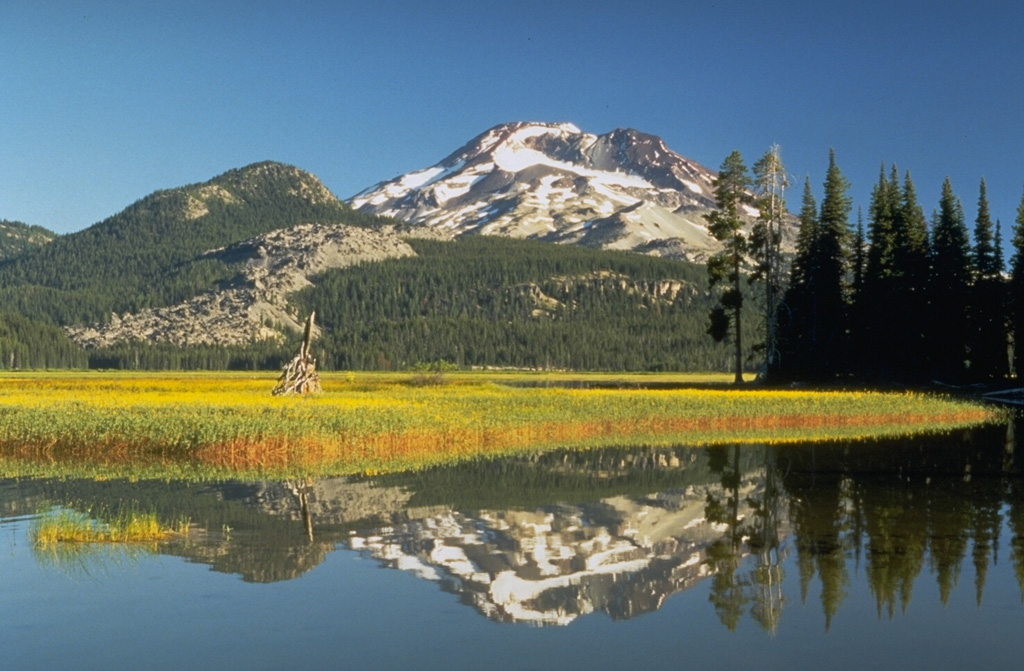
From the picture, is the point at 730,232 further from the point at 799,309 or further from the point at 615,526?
the point at 615,526

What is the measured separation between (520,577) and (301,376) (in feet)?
134

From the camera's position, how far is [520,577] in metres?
18.9

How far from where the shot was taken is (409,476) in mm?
31703

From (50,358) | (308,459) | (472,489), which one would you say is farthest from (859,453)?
(50,358)

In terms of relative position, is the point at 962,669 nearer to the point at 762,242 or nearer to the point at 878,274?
the point at 762,242

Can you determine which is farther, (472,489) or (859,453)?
(859,453)

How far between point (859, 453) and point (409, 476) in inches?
697

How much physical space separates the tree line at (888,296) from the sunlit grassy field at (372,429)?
82.5ft

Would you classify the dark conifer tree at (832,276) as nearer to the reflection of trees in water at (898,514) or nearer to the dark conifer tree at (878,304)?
the dark conifer tree at (878,304)

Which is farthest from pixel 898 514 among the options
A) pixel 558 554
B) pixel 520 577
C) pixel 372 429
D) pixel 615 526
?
pixel 372 429

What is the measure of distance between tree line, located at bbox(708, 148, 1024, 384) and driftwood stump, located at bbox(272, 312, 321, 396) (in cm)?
3117

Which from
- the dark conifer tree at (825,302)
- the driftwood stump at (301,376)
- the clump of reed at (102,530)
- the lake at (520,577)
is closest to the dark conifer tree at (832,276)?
the dark conifer tree at (825,302)

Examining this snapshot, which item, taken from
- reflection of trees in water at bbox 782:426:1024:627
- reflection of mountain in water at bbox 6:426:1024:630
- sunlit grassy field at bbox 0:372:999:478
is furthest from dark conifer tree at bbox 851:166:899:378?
reflection of mountain in water at bbox 6:426:1024:630

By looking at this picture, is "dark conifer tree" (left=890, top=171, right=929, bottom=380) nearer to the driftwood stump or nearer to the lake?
the driftwood stump
